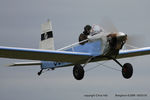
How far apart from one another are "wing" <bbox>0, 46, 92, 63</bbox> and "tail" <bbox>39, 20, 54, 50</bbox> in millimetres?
3849

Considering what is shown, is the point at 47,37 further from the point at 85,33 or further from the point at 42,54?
the point at 42,54

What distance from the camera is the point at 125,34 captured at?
18812 millimetres

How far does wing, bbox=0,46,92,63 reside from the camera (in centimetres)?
1797

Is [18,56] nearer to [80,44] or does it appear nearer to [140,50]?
[80,44]

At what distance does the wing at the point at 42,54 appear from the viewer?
17973 mm

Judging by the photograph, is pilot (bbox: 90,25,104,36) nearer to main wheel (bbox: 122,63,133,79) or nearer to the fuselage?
the fuselage

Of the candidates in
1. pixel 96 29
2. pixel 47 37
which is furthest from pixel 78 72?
pixel 47 37

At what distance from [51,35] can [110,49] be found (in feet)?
20.2

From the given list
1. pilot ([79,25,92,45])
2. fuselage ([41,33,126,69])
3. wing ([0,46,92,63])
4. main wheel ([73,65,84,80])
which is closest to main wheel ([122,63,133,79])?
fuselage ([41,33,126,69])

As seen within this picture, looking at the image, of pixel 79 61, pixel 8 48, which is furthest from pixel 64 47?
pixel 8 48

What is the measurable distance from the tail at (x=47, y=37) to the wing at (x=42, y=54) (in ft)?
12.6

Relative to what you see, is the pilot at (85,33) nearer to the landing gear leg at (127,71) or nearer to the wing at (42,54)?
the wing at (42,54)

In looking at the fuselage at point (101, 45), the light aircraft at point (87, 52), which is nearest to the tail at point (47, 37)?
the light aircraft at point (87, 52)

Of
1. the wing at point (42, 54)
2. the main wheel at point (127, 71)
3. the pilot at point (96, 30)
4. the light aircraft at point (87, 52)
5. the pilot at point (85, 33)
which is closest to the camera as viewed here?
the wing at point (42, 54)
